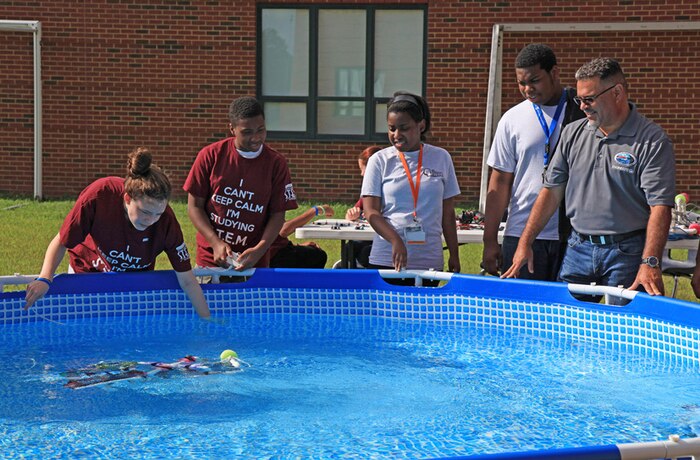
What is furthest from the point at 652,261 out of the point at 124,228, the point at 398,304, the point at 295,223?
the point at 295,223

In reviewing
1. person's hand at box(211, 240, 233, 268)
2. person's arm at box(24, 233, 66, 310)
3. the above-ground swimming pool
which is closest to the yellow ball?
the above-ground swimming pool

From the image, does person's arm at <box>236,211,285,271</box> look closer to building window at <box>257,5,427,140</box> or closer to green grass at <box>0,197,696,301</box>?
green grass at <box>0,197,696,301</box>

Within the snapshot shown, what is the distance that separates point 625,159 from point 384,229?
1.54 m

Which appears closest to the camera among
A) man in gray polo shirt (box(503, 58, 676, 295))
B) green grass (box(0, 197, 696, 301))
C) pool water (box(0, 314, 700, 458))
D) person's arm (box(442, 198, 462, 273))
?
pool water (box(0, 314, 700, 458))

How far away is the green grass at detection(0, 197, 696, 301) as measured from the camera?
905 cm

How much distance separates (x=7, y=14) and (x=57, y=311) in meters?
9.70

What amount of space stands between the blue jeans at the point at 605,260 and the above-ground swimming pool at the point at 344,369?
0.74ft

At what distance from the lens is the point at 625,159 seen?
5.10m

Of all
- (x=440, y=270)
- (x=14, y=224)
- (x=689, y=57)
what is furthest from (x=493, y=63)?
(x=440, y=270)

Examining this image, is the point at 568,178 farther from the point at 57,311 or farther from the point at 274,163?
the point at 57,311

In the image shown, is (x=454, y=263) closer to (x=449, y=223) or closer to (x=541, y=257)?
(x=449, y=223)

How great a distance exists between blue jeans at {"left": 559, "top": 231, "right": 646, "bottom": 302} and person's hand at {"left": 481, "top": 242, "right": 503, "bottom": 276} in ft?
1.83

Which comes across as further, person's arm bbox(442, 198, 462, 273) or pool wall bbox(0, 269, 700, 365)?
person's arm bbox(442, 198, 462, 273)

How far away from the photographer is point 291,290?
6.71 metres
